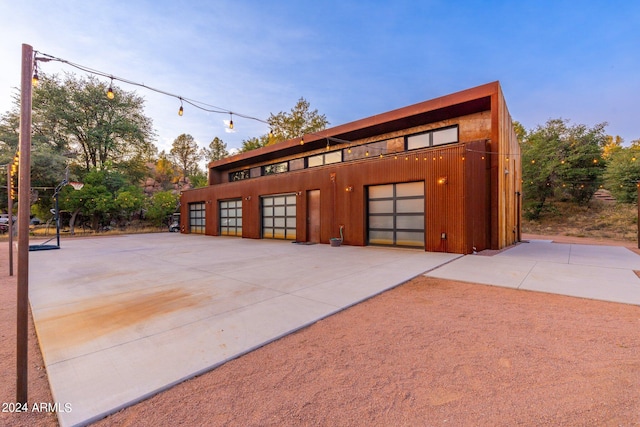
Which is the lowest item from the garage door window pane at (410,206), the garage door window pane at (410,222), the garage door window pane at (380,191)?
the garage door window pane at (410,222)

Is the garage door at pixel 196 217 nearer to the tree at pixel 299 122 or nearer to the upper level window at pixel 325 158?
the upper level window at pixel 325 158

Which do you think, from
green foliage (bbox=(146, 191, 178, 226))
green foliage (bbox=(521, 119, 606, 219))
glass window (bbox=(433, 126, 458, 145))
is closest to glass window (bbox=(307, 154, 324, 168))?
glass window (bbox=(433, 126, 458, 145))

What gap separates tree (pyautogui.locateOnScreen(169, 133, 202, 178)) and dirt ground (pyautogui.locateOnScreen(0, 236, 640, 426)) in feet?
133

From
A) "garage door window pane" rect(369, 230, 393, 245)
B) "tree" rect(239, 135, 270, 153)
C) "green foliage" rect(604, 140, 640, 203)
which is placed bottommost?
"garage door window pane" rect(369, 230, 393, 245)

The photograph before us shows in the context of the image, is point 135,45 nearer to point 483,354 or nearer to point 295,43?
point 295,43

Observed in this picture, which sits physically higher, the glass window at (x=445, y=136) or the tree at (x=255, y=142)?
the tree at (x=255, y=142)

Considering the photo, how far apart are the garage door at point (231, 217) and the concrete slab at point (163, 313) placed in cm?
988

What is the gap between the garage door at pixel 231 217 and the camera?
16.8m

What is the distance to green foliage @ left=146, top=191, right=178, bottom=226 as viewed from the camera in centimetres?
2394

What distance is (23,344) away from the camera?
5.82ft

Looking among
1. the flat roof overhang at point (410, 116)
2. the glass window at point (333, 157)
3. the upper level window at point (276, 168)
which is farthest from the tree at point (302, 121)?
the glass window at point (333, 157)

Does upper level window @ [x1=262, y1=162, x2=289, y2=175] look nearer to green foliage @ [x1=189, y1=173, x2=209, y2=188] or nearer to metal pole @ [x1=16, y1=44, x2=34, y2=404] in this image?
metal pole @ [x1=16, y1=44, x2=34, y2=404]

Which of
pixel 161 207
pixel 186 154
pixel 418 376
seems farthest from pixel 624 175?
pixel 186 154

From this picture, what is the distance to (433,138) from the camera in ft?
36.1
